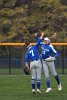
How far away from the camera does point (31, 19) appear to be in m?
43.3

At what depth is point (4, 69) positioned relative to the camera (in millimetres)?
33094

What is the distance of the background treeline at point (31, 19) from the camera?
4309cm

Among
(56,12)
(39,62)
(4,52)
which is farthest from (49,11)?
(39,62)

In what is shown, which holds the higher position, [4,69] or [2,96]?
[2,96]

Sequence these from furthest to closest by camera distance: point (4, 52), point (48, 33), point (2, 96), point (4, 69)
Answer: point (48, 33), point (4, 52), point (4, 69), point (2, 96)

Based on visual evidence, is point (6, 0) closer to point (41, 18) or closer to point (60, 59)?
point (41, 18)

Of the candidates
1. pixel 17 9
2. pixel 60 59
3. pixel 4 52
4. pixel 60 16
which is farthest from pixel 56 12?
pixel 60 59

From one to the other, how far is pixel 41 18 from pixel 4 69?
11868 mm

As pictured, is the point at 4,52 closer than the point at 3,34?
Yes

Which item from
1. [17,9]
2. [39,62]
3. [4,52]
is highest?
[39,62]

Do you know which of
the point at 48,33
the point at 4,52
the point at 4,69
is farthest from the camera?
the point at 48,33

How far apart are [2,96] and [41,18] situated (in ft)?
96.5

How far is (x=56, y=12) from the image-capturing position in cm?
4378

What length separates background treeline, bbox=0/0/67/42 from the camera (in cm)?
4309
